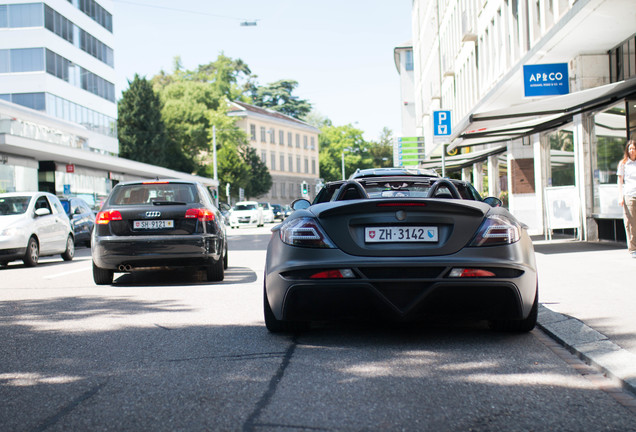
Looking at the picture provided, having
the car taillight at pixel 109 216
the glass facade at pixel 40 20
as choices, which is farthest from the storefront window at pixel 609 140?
the glass facade at pixel 40 20

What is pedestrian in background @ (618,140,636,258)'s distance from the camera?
465 inches

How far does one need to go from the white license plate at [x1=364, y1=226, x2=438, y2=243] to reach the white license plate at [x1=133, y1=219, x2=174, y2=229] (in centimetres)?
536

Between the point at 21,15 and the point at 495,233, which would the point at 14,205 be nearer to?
the point at 495,233

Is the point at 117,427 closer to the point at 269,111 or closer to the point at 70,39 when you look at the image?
the point at 70,39

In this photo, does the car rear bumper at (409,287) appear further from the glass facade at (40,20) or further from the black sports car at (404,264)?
the glass facade at (40,20)

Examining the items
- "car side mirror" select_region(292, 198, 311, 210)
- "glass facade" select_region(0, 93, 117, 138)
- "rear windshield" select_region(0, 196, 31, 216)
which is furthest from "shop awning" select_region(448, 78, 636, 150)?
"glass facade" select_region(0, 93, 117, 138)

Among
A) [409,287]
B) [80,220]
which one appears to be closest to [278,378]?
[409,287]

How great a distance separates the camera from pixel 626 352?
4.90 metres

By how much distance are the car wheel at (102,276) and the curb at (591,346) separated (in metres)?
6.26

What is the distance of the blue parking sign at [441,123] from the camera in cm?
2731

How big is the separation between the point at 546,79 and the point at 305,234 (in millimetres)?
12510

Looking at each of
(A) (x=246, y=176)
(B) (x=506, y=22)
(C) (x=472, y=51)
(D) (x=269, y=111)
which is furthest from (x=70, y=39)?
(D) (x=269, y=111)

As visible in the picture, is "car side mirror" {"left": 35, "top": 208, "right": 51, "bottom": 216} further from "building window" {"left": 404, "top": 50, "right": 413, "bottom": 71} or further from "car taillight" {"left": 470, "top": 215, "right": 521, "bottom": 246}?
"building window" {"left": 404, "top": 50, "right": 413, "bottom": 71}

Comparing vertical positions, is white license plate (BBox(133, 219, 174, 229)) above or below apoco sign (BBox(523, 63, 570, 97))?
below
